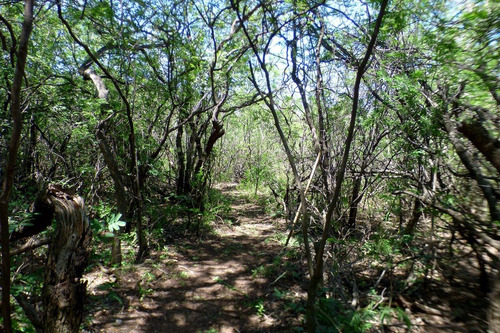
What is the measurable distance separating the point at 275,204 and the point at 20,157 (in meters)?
5.72

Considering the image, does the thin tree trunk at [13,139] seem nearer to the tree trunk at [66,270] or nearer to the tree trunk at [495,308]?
the tree trunk at [66,270]

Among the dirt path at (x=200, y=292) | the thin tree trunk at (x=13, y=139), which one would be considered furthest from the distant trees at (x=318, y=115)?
the dirt path at (x=200, y=292)

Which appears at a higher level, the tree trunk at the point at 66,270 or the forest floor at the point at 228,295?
the tree trunk at the point at 66,270

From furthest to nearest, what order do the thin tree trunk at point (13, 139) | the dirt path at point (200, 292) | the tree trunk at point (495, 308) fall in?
the dirt path at point (200, 292), the tree trunk at point (495, 308), the thin tree trunk at point (13, 139)

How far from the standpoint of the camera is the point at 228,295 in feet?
11.9

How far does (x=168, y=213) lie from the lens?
5.27 metres

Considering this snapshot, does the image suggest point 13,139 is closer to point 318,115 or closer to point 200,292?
point 200,292

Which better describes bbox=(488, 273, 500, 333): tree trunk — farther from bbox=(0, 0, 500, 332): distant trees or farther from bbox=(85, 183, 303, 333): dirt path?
bbox=(85, 183, 303, 333): dirt path

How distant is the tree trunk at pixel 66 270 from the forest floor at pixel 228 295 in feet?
2.99

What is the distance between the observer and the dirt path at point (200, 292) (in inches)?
118

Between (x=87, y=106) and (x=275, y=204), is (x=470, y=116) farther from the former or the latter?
(x=275, y=204)

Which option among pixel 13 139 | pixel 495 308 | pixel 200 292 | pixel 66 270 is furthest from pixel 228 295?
pixel 13 139

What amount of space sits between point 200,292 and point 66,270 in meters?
2.41

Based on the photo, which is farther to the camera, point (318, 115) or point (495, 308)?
point (318, 115)
